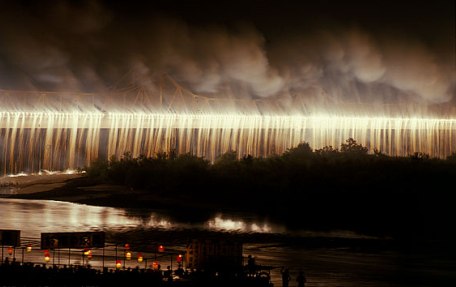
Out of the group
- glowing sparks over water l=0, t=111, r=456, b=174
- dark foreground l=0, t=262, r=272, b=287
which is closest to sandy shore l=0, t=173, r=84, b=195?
glowing sparks over water l=0, t=111, r=456, b=174

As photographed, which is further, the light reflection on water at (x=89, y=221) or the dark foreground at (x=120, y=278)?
the light reflection on water at (x=89, y=221)

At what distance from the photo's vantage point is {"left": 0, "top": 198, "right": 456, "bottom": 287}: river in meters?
22.4

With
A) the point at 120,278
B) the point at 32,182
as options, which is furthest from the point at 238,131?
the point at 120,278

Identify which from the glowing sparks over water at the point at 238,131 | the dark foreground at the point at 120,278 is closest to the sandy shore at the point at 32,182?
the glowing sparks over water at the point at 238,131

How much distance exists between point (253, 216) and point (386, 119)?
9.79 m

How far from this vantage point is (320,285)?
2048cm

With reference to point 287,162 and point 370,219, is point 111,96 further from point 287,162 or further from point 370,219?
point 370,219

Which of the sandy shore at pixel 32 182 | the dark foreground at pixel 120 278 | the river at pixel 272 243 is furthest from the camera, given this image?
the sandy shore at pixel 32 182

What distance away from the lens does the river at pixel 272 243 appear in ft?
73.5

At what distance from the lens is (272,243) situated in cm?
2878

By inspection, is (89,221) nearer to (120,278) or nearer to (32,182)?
(120,278)

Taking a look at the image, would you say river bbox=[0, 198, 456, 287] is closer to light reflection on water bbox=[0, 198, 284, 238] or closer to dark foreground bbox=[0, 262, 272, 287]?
light reflection on water bbox=[0, 198, 284, 238]

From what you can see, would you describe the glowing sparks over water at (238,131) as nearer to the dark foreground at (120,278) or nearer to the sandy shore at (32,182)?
the sandy shore at (32,182)

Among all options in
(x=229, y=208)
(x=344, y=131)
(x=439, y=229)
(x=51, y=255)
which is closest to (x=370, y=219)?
(x=439, y=229)
